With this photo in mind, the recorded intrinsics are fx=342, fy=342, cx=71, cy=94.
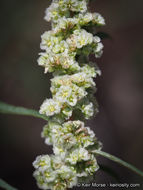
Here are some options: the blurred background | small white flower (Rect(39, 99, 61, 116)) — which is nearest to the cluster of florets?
small white flower (Rect(39, 99, 61, 116))

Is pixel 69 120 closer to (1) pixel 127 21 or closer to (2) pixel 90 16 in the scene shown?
(2) pixel 90 16

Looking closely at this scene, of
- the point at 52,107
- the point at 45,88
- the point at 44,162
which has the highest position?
the point at 45,88

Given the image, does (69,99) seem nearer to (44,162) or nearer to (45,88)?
(44,162)

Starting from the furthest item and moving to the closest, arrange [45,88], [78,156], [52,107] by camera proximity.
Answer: [45,88], [52,107], [78,156]

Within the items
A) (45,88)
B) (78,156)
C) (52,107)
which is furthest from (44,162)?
(45,88)

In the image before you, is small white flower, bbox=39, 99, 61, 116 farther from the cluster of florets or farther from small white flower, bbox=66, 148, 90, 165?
small white flower, bbox=66, 148, 90, 165

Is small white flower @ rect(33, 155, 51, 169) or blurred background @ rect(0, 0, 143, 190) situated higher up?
blurred background @ rect(0, 0, 143, 190)

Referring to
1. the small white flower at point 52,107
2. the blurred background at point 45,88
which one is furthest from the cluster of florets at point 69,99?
the blurred background at point 45,88

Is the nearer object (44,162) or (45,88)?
(44,162)

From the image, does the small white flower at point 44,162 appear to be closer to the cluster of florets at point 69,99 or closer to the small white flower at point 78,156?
the cluster of florets at point 69,99
